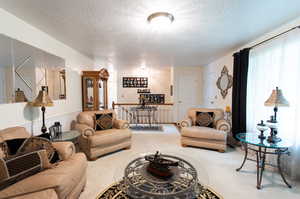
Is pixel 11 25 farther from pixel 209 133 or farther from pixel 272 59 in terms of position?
pixel 272 59

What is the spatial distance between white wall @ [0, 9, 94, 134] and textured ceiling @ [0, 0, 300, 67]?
153mm

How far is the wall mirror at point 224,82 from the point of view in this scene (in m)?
3.69

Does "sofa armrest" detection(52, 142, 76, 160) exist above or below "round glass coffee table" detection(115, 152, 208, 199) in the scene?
above

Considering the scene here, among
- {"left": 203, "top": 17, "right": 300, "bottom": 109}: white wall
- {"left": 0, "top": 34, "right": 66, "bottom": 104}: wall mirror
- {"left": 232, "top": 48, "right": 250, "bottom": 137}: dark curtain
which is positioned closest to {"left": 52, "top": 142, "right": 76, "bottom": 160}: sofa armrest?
{"left": 0, "top": 34, "right": 66, "bottom": 104}: wall mirror

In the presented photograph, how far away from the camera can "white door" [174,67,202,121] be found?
224 inches

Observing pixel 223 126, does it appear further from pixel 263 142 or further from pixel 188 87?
pixel 188 87

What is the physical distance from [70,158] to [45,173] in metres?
0.34

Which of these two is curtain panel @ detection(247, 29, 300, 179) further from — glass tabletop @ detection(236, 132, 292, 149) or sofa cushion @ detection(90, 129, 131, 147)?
sofa cushion @ detection(90, 129, 131, 147)

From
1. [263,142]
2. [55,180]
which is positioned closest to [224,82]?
[263,142]

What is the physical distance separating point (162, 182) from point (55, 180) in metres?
1.02

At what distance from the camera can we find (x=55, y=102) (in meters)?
2.84

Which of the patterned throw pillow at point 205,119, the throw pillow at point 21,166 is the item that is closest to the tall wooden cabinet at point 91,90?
the throw pillow at point 21,166

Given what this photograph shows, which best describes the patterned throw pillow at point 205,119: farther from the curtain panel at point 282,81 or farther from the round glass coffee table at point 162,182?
the round glass coffee table at point 162,182

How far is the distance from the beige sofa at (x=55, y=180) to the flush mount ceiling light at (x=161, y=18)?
6.56 feet
